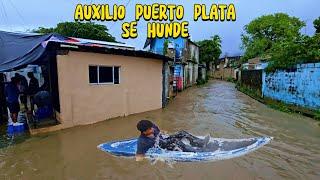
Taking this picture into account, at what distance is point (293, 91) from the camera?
13.5 meters

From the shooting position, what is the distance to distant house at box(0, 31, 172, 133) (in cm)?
898

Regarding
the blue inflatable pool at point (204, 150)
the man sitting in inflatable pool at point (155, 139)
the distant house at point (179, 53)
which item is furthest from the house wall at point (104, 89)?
the distant house at point (179, 53)

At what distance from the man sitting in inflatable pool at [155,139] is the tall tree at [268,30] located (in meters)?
36.7

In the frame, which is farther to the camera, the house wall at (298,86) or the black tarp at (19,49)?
the house wall at (298,86)

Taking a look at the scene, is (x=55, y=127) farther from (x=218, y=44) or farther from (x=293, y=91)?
(x=218, y=44)

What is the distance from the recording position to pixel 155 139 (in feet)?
21.5

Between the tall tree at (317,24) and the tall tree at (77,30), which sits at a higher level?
the tall tree at (317,24)

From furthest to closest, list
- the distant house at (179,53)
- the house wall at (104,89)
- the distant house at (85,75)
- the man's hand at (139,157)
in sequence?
the distant house at (179,53)
the house wall at (104,89)
the distant house at (85,75)
the man's hand at (139,157)

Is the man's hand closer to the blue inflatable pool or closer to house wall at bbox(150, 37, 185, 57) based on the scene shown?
the blue inflatable pool

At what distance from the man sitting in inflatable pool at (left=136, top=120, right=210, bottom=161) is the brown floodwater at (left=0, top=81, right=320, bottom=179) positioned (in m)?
0.40

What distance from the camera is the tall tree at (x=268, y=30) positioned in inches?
1614

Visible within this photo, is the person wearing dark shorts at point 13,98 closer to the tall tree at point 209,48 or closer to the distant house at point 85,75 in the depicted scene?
the distant house at point 85,75

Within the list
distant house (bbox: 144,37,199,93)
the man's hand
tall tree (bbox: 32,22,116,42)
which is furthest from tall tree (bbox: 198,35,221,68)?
the man's hand

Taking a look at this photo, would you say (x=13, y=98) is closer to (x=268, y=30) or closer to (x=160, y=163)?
(x=160, y=163)
